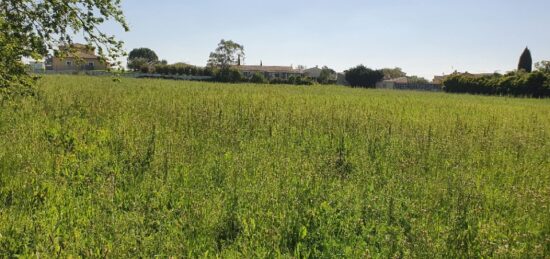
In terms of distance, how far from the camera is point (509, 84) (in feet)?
155

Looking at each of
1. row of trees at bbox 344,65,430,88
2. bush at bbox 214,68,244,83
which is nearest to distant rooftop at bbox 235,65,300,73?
row of trees at bbox 344,65,430,88

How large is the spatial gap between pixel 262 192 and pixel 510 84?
49725mm

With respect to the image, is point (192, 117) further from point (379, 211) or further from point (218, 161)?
point (379, 211)

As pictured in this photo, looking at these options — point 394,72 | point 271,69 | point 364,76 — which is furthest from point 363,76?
point 394,72

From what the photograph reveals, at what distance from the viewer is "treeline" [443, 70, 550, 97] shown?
142 feet

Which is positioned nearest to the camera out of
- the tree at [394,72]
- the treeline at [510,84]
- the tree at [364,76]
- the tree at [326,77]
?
the treeline at [510,84]

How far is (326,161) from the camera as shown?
674cm

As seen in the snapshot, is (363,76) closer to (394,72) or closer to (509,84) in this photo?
(509,84)

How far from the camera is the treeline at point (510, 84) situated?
1706 inches

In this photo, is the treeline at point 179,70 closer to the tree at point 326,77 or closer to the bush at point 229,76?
the bush at point 229,76

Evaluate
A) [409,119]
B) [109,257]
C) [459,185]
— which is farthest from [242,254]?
[409,119]

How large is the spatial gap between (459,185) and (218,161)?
3439 mm

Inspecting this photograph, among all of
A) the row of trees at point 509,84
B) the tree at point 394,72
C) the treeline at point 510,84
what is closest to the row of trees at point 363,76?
the row of trees at point 509,84

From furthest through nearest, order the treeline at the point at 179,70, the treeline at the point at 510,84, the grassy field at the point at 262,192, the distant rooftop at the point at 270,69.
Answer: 1. the distant rooftop at the point at 270,69
2. the treeline at the point at 179,70
3. the treeline at the point at 510,84
4. the grassy field at the point at 262,192
